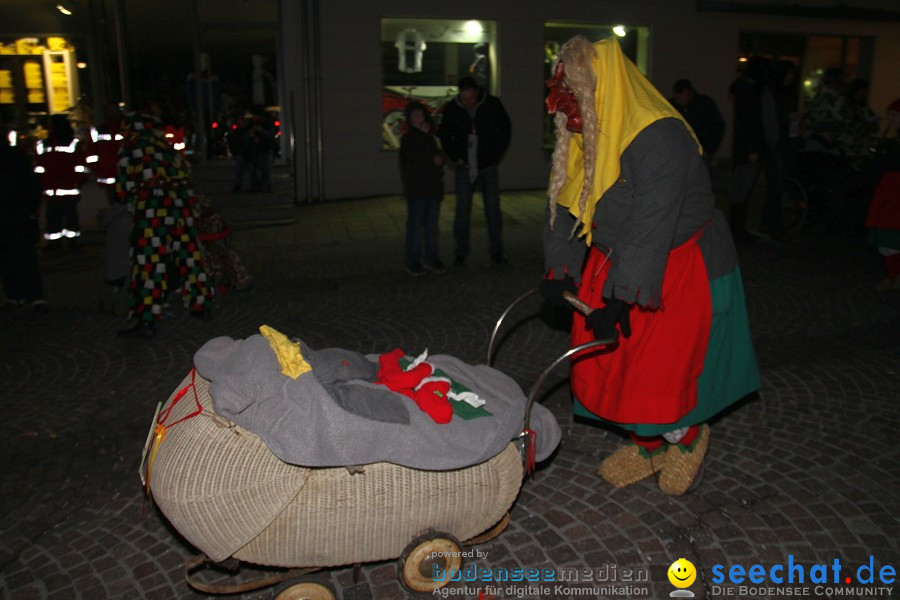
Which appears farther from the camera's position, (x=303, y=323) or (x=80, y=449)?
(x=303, y=323)

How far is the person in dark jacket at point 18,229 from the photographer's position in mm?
6793

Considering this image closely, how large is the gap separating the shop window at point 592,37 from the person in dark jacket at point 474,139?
6.51 meters

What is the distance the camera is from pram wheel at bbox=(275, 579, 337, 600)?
2.77 m

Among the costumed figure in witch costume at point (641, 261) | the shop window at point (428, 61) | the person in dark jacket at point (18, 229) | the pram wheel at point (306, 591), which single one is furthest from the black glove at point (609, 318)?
the shop window at point (428, 61)

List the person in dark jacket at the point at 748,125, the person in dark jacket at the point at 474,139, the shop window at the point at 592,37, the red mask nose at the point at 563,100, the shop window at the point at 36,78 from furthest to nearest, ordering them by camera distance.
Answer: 1. the shop window at the point at 592,37
2. the shop window at the point at 36,78
3. the person in dark jacket at the point at 748,125
4. the person in dark jacket at the point at 474,139
5. the red mask nose at the point at 563,100

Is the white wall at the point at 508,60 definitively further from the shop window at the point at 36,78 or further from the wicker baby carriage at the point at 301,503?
the wicker baby carriage at the point at 301,503

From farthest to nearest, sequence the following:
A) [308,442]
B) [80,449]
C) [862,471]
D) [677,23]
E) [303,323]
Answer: [677,23] → [303,323] → [80,449] → [862,471] → [308,442]

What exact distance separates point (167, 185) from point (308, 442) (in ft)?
14.3

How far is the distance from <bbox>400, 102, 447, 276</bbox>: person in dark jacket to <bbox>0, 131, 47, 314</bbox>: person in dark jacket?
3.64m

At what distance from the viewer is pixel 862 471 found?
392cm

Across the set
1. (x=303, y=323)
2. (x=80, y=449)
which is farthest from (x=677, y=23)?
(x=80, y=449)

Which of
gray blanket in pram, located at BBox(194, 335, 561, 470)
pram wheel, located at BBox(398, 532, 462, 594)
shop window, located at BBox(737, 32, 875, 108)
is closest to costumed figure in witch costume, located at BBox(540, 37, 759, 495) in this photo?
gray blanket in pram, located at BBox(194, 335, 561, 470)

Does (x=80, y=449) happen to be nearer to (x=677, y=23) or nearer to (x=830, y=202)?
(x=830, y=202)

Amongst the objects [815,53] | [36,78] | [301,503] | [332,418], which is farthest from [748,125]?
[36,78]
